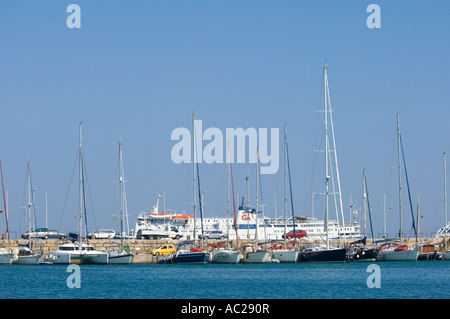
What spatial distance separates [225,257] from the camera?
59906 mm

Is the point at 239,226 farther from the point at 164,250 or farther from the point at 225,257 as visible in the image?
the point at 225,257

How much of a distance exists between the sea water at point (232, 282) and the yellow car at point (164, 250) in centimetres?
817

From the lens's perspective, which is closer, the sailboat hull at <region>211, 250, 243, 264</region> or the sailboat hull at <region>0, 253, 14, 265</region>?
the sailboat hull at <region>211, 250, 243, 264</region>

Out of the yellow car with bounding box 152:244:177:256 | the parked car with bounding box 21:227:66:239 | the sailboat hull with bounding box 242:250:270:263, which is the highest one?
the parked car with bounding box 21:227:66:239

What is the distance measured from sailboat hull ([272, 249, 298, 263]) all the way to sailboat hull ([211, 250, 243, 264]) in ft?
10.7

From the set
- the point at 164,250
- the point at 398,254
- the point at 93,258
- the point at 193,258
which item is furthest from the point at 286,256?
the point at 93,258

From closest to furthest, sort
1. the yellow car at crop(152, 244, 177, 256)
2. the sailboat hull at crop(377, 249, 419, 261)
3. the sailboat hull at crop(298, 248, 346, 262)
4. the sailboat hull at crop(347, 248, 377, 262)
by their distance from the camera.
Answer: the sailboat hull at crop(298, 248, 346, 262) < the sailboat hull at crop(347, 248, 377, 262) < the sailboat hull at crop(377, 249, 419, 261) < the yellow car at crop(152, 244, 177, 256)

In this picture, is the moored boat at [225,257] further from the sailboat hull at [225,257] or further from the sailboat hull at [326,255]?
the sailboat hull at [326,255]

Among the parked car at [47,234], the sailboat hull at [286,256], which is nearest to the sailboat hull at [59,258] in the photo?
the sailboat hull at [286,256]

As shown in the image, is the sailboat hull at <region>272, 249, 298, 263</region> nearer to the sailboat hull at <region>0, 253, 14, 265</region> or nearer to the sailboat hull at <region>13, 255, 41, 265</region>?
the sailboat hull at <region>13, 255, 41, 265</region>

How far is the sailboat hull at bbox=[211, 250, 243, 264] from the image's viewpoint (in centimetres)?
5991

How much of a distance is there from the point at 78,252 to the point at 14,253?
6.63 m

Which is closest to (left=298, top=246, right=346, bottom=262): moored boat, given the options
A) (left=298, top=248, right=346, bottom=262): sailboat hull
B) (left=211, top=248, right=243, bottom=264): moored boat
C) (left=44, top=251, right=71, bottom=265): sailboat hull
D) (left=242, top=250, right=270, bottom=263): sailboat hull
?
(left=298, top=248, right=346, bottom=262): sailboat hull
